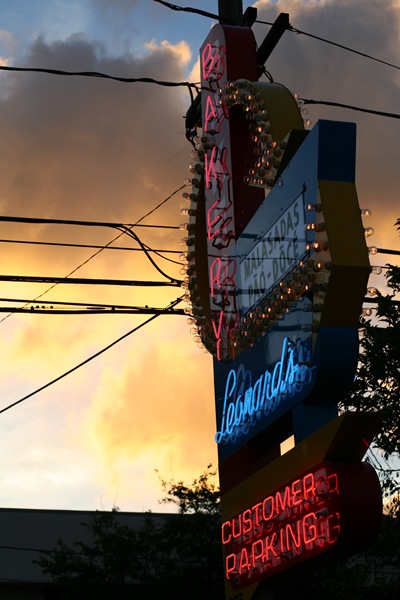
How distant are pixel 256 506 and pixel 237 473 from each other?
4.93 ft

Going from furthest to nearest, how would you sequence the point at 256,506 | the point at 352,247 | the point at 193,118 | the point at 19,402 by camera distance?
1. the point at 19,402
2. the point at 193,118
3. the point at 256,506
4. the point at 352,247

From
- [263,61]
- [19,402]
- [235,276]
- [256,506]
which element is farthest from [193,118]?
[256,506]

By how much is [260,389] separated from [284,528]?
1.96 metres

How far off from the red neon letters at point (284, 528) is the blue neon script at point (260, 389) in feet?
3.46

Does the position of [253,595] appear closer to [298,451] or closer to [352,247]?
[298,451]

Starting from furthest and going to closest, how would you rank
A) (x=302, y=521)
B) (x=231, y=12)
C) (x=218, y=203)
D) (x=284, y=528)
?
1. (x=231, y=12)
2. (x=218, y=203)
3. (x=284, y=528)
4. (x=302, y=521)

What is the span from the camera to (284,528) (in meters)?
11.7

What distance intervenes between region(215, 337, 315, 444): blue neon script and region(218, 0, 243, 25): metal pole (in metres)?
5.95

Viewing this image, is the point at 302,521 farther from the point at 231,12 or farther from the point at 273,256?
the point at 231,12

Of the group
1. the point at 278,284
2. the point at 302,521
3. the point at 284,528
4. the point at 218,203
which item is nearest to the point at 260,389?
the point at 278,284

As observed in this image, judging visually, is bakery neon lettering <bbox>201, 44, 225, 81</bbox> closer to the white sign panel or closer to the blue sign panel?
the blue sign panel

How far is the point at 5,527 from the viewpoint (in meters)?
39.0

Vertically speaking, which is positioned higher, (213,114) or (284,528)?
(213,114)

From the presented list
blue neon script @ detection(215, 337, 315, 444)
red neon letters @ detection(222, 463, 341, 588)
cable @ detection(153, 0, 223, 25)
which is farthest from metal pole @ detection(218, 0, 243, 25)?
red neon letters @ detection(222, 463, 341, 588)
